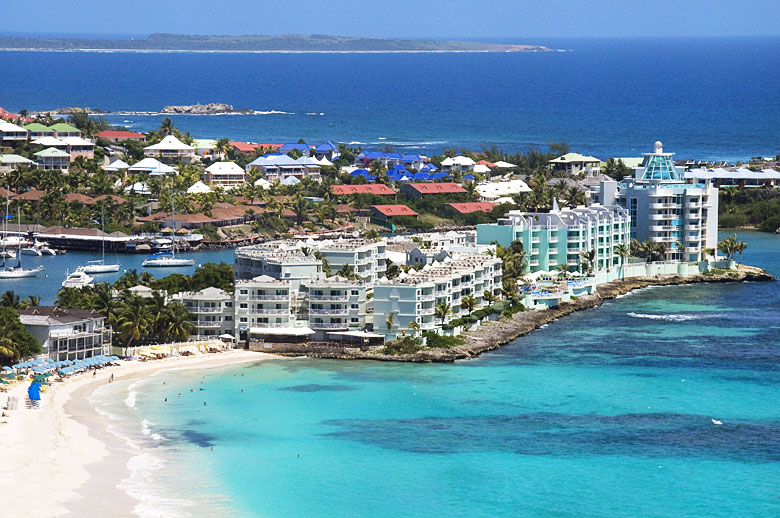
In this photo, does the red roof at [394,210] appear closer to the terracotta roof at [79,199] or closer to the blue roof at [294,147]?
the terracotta roof at [79,199]

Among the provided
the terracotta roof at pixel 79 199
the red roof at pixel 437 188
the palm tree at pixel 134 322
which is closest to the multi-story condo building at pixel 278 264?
the palm tree at pixel 134 322

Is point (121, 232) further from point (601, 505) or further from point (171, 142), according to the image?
point (601, 505)

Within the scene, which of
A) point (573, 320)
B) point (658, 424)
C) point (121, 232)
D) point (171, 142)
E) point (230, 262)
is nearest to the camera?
point (658, 424)

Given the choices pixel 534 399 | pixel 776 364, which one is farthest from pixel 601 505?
pixel 776 364

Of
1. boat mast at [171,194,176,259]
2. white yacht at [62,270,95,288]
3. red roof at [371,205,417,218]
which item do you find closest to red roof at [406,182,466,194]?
red roof at [371,205,417,218]

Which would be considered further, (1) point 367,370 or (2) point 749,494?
(1) point 367,370

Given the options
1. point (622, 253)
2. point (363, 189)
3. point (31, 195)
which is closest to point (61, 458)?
point (622, 253)

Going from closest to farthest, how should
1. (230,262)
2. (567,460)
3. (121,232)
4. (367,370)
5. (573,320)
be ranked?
(567,460) < (367,370) < (573,320) < (230,262) < (121,232)

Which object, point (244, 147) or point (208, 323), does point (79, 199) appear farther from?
point (208, 323)
